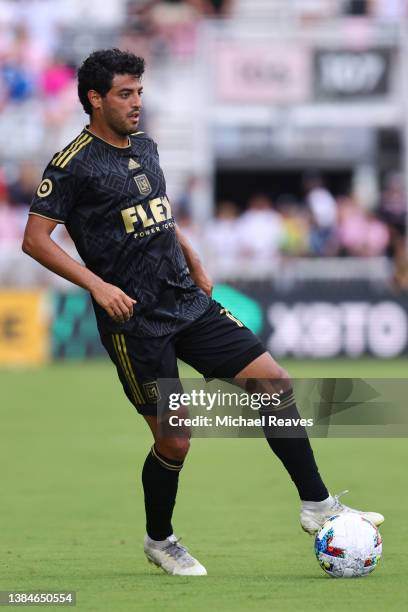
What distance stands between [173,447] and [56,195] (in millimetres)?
1277

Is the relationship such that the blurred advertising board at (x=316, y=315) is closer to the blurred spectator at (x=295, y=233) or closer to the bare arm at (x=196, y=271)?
the blurred spectator at (x=295, y=233)

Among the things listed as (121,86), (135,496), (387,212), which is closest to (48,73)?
(387,212)

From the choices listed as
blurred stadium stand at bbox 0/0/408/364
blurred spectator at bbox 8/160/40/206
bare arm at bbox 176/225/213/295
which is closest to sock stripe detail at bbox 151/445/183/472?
bare arm at bbox 176/225/213/295

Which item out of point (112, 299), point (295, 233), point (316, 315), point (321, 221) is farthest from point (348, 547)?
point (321, 221)

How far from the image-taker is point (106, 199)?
6621 mm

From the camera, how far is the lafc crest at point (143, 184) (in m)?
6.71

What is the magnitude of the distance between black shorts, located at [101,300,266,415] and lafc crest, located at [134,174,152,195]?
642 mm

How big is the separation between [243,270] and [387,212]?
2.76 meters

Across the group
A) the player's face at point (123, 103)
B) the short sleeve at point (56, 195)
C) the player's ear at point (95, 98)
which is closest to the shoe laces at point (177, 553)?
the short sleeve at point (56, 195)

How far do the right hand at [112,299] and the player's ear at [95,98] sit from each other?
846 mm

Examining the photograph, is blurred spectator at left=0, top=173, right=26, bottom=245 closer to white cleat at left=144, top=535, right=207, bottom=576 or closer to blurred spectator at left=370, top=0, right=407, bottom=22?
blurred spectator at left=370, top=0, right=407, bottom=22

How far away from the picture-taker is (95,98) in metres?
6.67

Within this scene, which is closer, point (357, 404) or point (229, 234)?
point (357, 404)

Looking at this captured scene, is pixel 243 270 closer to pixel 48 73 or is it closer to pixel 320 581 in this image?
pixel 48 73
